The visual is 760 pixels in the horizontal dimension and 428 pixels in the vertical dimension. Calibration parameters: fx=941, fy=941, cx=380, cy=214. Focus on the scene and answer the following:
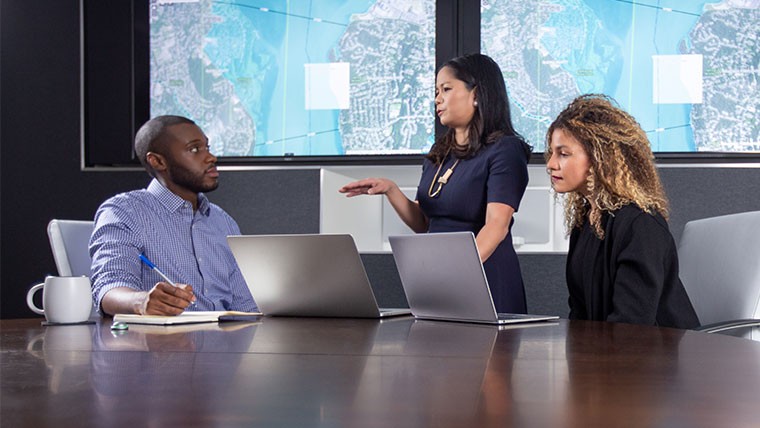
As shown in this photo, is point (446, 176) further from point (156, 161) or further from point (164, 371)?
point (164, 371)

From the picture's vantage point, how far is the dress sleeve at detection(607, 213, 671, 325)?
196 centimetres

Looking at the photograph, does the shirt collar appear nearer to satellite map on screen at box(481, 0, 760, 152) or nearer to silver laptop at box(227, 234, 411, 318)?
silver laptop at box(227, 234, 411, 318)

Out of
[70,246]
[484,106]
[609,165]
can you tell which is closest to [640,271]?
[609,165]

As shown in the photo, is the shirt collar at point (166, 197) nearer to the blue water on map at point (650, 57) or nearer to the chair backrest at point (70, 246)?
the chair backrest at point (70, 246)

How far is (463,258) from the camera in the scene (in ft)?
5.73

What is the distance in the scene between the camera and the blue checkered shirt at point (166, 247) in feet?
7.51

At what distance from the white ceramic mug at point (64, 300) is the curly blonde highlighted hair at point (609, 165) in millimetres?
1125

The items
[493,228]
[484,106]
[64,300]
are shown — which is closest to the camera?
[64,300]

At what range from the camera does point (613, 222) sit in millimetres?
2115

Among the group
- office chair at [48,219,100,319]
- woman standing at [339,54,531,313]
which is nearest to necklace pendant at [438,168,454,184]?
woman standing at [339,54,531,313]

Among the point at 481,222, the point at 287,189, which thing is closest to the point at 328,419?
the point at 481,222

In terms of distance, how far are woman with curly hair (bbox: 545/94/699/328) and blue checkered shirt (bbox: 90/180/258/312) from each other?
0.93 m

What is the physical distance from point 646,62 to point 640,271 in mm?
2000

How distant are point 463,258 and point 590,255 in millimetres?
513
